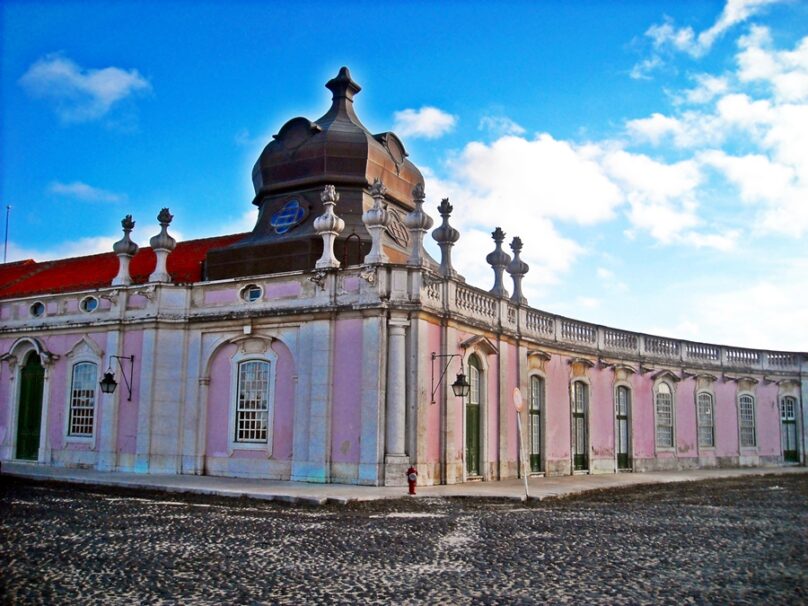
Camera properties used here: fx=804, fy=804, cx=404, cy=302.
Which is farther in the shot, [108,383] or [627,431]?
[627,431]

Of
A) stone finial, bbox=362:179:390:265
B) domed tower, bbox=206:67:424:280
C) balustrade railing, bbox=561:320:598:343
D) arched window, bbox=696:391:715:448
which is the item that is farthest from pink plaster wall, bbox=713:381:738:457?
stone finial, bbox=362:179:390:265

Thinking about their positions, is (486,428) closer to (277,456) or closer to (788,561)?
(277,456)

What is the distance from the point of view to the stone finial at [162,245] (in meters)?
20.5

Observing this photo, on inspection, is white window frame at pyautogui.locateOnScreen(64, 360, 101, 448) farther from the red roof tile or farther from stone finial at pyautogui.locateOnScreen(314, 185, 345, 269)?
stone finial at pyautogui.locateOnScreen(314, 185, 345, 269)

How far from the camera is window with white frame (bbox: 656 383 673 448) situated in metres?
26.9

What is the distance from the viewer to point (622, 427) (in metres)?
25.7

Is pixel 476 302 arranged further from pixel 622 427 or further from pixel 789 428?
pixel 789 428

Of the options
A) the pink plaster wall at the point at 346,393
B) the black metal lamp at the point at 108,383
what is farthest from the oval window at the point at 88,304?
the pink plaster wall at the point at 346,393

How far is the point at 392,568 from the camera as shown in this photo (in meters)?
7.65

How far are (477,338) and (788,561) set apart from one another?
11.2 meters

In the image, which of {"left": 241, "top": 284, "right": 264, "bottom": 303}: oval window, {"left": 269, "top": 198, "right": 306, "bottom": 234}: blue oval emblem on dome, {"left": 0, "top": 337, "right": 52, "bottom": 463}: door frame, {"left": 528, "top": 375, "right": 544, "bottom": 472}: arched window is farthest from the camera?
{"left": 0, "top": 337, "right": 52, "bottom": 463}: door frame

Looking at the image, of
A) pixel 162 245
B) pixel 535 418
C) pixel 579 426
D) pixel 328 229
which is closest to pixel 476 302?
pixel 328 229

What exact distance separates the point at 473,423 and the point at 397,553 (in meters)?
11.0

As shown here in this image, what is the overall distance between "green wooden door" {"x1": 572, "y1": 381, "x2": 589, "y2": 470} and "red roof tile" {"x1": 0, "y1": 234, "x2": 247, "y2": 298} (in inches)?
444
